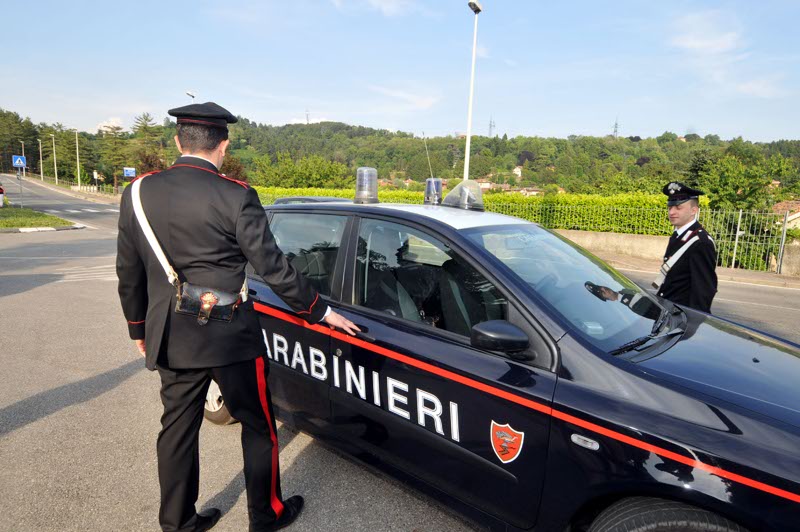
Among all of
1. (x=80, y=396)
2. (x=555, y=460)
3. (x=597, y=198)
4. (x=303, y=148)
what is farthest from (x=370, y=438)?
(x=303, y=148)

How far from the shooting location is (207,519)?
2271mm

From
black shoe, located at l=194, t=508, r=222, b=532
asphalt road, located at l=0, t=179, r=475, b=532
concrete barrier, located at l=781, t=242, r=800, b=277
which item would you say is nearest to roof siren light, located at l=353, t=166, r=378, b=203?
asphalt road, located at l=0, t=179, r=475, b=532

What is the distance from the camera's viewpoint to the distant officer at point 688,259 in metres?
3.39

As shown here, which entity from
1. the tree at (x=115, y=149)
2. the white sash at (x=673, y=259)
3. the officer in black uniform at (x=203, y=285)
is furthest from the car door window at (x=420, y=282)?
the tree at (x=115, y=149)

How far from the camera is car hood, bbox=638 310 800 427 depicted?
5.20 feet

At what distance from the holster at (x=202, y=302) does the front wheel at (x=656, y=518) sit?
A: 1.67m

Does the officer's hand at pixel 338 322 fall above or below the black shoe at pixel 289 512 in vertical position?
above

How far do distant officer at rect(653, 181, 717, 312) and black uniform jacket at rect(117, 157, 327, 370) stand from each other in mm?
2890

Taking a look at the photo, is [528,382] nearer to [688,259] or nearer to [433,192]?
[433,192]

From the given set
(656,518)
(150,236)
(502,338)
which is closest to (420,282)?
(502,338)

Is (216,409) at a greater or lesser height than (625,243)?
lesser

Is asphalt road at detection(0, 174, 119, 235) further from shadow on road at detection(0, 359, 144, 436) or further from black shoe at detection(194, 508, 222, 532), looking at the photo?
black shoe at detection(194, 508, 222, 532)

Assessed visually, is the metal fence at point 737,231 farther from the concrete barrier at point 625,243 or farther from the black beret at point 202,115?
the black beret at point 202,115

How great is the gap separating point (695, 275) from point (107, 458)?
4.21 meters
